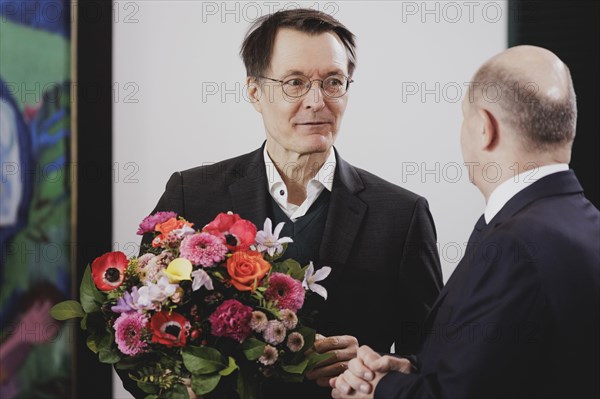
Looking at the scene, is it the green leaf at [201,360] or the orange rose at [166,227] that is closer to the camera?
the green leaf at [201,360]

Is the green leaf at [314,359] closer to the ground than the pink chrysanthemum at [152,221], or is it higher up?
closer to the ground

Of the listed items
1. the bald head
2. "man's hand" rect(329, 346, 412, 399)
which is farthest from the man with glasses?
the bald head

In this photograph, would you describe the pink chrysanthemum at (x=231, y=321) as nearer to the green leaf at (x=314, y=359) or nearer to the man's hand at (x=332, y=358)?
the green leaf at (x=314, y=359)

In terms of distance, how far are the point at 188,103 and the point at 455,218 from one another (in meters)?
1.09

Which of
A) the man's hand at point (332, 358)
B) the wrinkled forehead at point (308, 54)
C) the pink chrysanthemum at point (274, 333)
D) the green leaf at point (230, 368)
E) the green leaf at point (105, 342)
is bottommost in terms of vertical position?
the man's hand at point (332, 358)

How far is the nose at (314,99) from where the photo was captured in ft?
6.92

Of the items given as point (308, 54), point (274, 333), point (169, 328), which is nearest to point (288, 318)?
point (274, 333)

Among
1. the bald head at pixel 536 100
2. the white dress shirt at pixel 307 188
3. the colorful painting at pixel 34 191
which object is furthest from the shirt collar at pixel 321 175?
the colorful painting at pixel 34 191

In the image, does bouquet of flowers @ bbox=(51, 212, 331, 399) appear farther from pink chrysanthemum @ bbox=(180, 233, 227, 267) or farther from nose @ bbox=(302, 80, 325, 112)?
nose @ bbox=(302, 80, 325, 112)

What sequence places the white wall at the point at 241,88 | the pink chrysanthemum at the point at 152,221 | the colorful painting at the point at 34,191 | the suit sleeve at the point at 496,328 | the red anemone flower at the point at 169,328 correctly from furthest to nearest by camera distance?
the white wall at the point at 241,88, the colorful painting at the point at 34,191, the pink chrysanthemum at the point at 152,221, the red anemone flower at the point at 169,328, the suit sleeve at the point at 496,328

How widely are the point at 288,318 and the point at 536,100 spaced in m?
0.69

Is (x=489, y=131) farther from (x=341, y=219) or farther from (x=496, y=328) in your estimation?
(x=341, y=219)

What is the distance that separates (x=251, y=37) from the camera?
7.49 ft

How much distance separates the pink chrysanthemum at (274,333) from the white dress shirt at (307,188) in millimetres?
620
